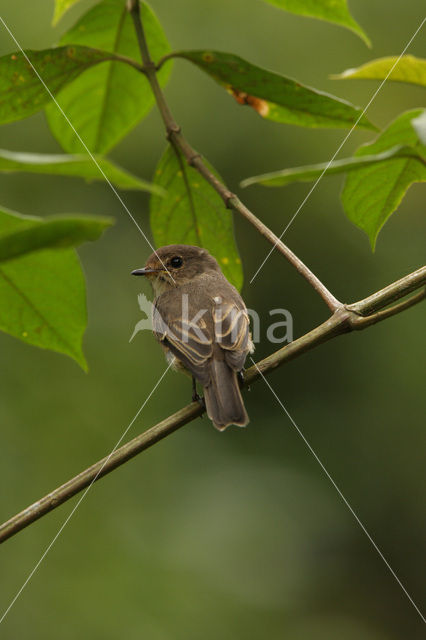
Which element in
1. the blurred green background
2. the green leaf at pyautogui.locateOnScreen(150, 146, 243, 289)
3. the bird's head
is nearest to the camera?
the green leaf at pyautogui.locateOnScreen(150, 146, 243, 289)

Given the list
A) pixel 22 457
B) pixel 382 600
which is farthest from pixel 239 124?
pixel 382 600

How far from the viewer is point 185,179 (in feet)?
8.45

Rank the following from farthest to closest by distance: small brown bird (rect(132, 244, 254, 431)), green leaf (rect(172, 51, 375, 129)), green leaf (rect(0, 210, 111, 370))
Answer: small brown bird (rect(132, 244, 254, 431)) → green leaf (rect(172, 51, 375, 129)) → green leaf (rect(0, 210, 111, 370))

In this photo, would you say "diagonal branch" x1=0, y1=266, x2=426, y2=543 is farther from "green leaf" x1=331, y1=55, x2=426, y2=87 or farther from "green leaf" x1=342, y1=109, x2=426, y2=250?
"green leaf" x1=331, y1=55, x2=426, y2=87

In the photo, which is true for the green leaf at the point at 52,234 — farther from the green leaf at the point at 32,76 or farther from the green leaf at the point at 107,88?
the green leaf at the point at 107,88

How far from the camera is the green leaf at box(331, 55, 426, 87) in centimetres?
173

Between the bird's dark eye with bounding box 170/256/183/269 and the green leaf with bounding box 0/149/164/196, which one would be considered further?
the bird's dark eye with bounding box 170/256/183/269

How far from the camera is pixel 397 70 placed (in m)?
1.76

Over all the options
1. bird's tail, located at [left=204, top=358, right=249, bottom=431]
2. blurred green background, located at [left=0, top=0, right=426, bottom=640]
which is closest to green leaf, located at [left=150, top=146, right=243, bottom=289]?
bird's tail, located at [left=204, top=358, right=249, bottom=431]

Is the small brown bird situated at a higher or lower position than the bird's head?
lower

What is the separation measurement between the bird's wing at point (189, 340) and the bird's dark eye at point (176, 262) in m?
0.46

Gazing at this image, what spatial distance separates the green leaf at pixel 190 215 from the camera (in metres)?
2.52

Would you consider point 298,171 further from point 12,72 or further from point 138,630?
point 138,630

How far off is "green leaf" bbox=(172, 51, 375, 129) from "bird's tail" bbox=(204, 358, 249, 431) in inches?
45.3
